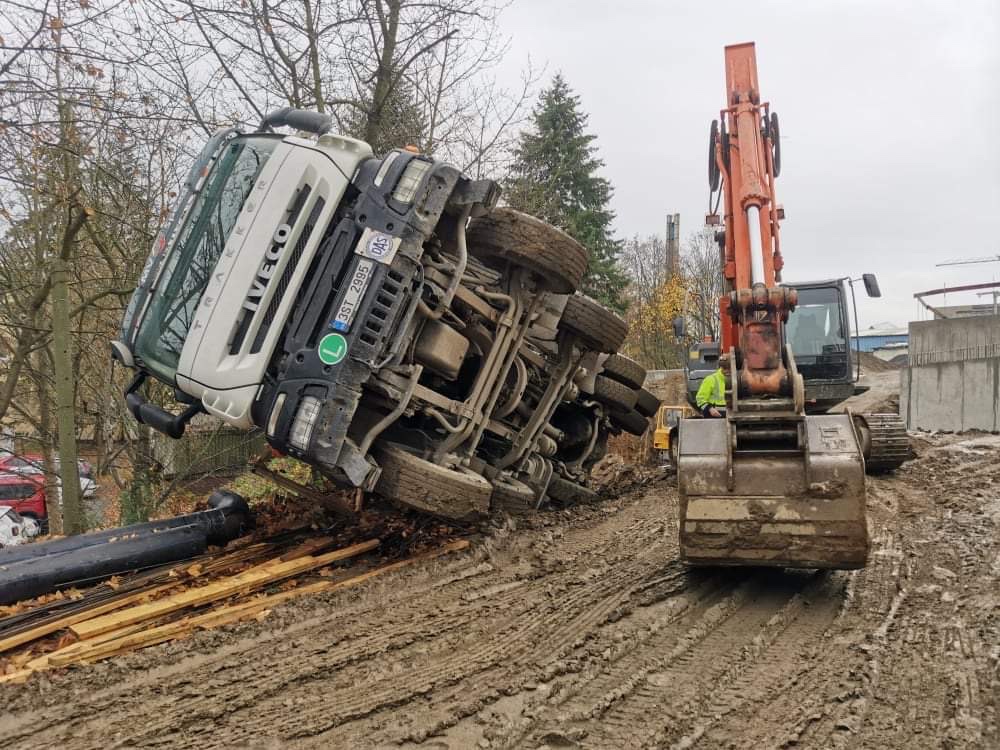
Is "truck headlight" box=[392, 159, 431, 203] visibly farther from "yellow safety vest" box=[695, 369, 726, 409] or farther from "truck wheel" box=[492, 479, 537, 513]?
"yellow safety vest" box=[695, 369, 726, 409]

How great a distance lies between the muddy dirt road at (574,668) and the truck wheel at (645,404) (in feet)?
11.2

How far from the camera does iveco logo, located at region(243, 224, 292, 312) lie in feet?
15.9

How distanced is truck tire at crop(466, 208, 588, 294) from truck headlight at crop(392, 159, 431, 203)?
29.5 inches

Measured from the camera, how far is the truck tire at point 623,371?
8.06 m

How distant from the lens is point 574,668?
3.51 meters

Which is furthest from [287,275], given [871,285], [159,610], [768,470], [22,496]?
[22,496]

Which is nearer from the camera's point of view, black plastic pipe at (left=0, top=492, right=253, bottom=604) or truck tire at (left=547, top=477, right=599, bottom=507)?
black plastic pipe at (left=0, top=492, right=253, bottom=604)

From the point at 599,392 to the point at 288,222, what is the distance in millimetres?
4010

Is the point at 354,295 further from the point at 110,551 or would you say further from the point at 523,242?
the point at 110,551

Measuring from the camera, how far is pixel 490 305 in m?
5.88

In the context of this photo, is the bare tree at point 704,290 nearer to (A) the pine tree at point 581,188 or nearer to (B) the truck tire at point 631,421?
(A) the pine tree at point 581,188

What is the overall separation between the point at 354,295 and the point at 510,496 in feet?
7.59

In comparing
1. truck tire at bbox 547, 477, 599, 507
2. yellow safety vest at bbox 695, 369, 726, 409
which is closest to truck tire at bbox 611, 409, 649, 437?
yellow safety vest at bbox 695, 369, 726, 409

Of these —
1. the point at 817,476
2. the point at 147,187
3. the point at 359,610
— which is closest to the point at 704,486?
the point at 817,476
